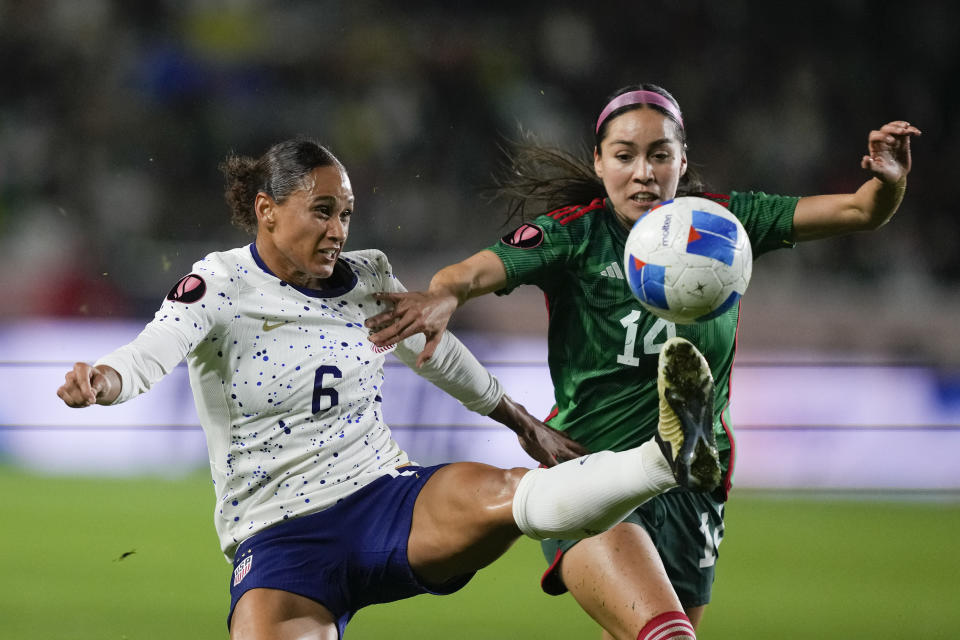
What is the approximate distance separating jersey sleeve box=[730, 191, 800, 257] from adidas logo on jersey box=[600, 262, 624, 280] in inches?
16.3

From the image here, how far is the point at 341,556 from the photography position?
10.5 ft

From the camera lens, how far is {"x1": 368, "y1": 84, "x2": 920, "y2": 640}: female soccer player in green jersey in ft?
11.2

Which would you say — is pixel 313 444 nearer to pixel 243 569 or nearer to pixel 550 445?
pixel 243 569

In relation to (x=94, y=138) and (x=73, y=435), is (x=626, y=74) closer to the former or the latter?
(x=94, y=138)

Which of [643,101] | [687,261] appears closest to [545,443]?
[687,261]

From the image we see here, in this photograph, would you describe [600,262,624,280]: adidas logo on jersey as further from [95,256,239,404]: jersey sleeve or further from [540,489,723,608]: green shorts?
[95,256,239,404]: jersey sleeve

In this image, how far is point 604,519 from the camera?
9.27ft

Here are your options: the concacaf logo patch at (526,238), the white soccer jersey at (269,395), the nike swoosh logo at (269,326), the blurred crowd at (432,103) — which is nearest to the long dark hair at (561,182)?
the concacaf logo patch at (526,238)

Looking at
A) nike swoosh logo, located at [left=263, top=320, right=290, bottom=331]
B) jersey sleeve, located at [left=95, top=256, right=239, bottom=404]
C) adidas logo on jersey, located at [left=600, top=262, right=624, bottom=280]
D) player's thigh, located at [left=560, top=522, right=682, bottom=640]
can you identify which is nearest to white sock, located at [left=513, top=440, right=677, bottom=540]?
player's thigh, located at [left=560, top=522, right=682, bottom=640]

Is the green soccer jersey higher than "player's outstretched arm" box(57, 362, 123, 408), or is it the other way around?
the green soccer jersey

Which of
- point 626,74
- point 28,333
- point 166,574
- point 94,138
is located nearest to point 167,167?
point 94,138

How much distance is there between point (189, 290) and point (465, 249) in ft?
21.8

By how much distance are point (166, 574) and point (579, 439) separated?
9.93 feet

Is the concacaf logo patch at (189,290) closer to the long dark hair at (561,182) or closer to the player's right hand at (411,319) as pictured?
the player's right hand at (411,319)
